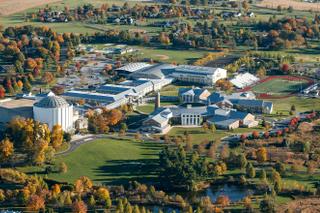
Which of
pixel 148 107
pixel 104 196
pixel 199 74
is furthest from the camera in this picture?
pixel 199 74

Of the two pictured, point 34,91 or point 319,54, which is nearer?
point 34,91

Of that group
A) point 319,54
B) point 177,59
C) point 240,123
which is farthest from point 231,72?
point 240,123

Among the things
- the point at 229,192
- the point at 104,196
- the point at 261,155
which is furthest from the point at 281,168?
the point at 104,196

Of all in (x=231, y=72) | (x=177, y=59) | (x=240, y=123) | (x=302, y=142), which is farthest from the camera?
(x=177, y=59)

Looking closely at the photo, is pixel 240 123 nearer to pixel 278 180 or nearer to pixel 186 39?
pixel 278 180

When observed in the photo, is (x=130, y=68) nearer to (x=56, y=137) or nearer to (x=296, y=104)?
(x=296, y=104)

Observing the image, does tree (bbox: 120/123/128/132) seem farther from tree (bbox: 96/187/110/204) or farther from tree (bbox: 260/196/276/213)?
tree (bbox: 260/196/276/213)

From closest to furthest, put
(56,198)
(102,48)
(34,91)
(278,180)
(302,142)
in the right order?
(56,198), (278,180), (302,142), (34,91), (102,48)
